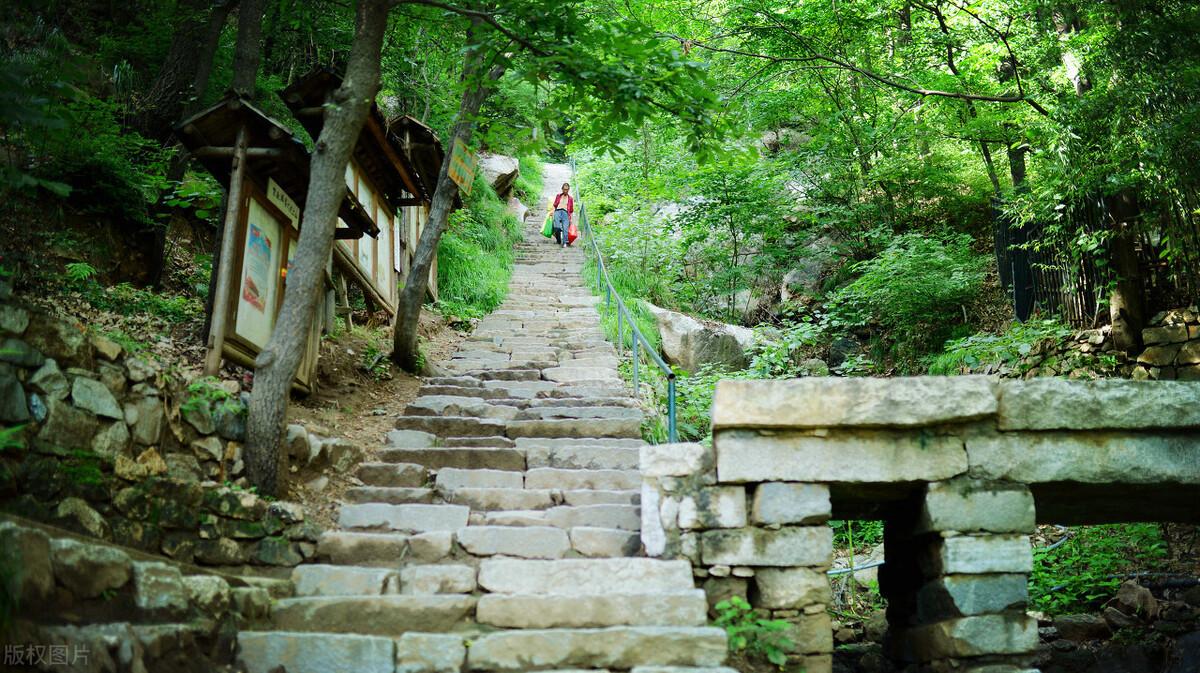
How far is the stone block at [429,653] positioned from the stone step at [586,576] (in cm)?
64

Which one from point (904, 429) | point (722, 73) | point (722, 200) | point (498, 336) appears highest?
point (722, 73)

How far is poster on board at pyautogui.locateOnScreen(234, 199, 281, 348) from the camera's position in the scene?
18.0ft

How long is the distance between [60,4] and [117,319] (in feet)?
16.6

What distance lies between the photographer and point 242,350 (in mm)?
5473

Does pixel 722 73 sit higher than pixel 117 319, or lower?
higher

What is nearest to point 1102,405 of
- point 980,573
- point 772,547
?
point 980,573

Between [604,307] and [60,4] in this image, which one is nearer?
[60,4]

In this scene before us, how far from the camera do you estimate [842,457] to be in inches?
170

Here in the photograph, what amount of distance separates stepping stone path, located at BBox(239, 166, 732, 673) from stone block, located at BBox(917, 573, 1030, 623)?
4.49ft

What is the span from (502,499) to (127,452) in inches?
95.0

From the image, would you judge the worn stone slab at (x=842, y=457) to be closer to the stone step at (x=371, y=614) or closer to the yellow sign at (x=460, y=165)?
the stone step at (x=371, y=614)

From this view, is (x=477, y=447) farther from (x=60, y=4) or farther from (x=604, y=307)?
(x=60, y=4)

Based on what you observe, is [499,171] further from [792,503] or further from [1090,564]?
[792,503]

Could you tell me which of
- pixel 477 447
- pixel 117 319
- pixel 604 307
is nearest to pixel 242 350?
pixel 117 319
